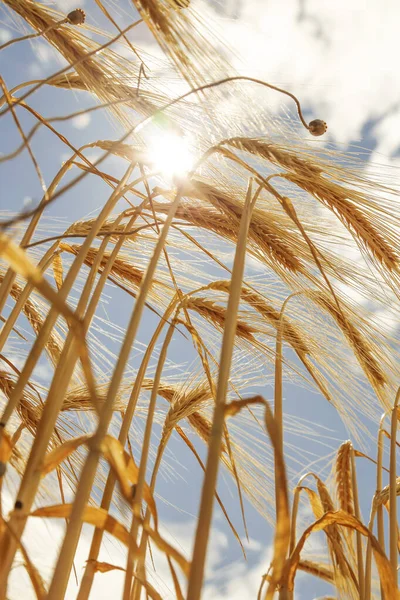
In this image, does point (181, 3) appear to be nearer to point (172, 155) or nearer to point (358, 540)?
point (172, 155)

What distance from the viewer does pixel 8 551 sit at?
543mm

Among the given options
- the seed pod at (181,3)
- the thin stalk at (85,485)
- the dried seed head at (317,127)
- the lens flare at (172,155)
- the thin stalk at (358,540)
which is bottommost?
the thin stalk at (85,485)

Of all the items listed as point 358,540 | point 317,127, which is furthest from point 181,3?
point 358,540

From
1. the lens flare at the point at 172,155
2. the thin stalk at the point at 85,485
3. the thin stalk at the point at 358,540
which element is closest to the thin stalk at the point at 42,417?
the thin stalk at the point at 85,485

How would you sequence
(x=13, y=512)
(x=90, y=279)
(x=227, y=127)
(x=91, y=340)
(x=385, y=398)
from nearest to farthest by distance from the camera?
(x=13, y=512)
(x=90, y=279)
(x=227, y=127)
(x=385, y=398)
(x=91, y=340)

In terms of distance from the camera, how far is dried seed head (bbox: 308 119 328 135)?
2.39 feet

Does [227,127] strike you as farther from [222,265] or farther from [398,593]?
[398,593]

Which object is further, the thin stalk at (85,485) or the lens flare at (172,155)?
the lens flare at (172,155)

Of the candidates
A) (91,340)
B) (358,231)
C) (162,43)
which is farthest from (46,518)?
(91,340)

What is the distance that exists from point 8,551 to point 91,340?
4.20 feet

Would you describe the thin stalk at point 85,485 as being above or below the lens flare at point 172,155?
below

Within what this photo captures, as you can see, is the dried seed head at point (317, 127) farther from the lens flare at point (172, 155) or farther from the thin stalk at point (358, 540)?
the thin stalk at point (358, 540)

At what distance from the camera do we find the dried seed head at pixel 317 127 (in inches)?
28.7

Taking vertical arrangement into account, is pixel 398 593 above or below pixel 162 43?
below
